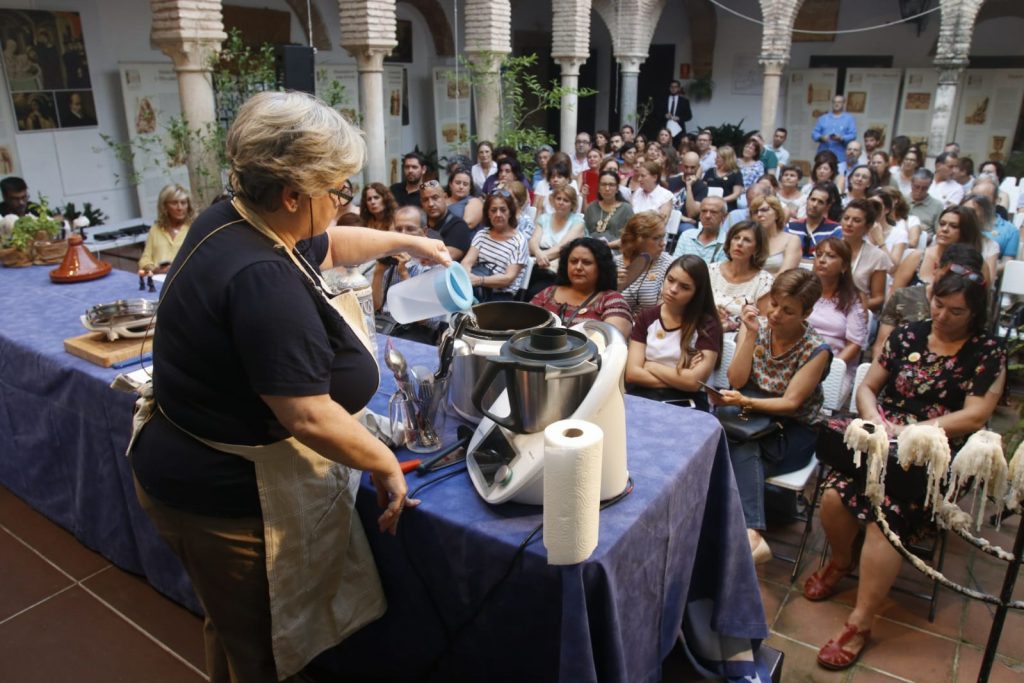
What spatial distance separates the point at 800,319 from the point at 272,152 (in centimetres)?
252

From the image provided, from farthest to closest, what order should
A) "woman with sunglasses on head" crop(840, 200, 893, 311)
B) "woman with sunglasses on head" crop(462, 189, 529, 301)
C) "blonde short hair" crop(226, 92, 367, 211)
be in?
"woman with sunglasses on head" crop(462, 189, 529, 301), "woman with sunglasses on head" crop(840, 200, 893, 311), "blonde short hair" crop(226, 92, 367, 211)

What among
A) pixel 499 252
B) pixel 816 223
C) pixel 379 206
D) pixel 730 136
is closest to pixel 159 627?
pixel 499 252

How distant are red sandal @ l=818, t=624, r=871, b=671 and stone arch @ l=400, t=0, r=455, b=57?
12609mm

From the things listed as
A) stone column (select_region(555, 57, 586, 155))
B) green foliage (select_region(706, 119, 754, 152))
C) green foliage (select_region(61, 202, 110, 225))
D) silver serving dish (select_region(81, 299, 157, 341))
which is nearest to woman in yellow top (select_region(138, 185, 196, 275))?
silver serving dish (select_region(81, 299, 157, 341))

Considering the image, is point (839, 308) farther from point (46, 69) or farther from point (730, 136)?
point (730, 136)

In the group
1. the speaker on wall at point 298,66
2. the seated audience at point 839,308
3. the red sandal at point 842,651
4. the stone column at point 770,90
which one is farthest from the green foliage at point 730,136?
the red sandal at point 842,651

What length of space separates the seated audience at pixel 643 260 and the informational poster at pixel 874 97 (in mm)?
12435

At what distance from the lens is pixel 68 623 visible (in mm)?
2697

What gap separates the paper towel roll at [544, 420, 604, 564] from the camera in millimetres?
1507

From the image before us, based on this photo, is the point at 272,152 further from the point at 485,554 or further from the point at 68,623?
the point at 68,623

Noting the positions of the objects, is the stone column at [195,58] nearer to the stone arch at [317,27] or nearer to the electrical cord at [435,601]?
the stone arch at [317,27]

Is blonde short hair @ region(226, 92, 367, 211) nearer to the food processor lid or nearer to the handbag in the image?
the food processor lid

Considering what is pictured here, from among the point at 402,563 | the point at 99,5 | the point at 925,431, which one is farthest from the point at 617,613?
the point at 99,5

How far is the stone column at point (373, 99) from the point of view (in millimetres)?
8828
